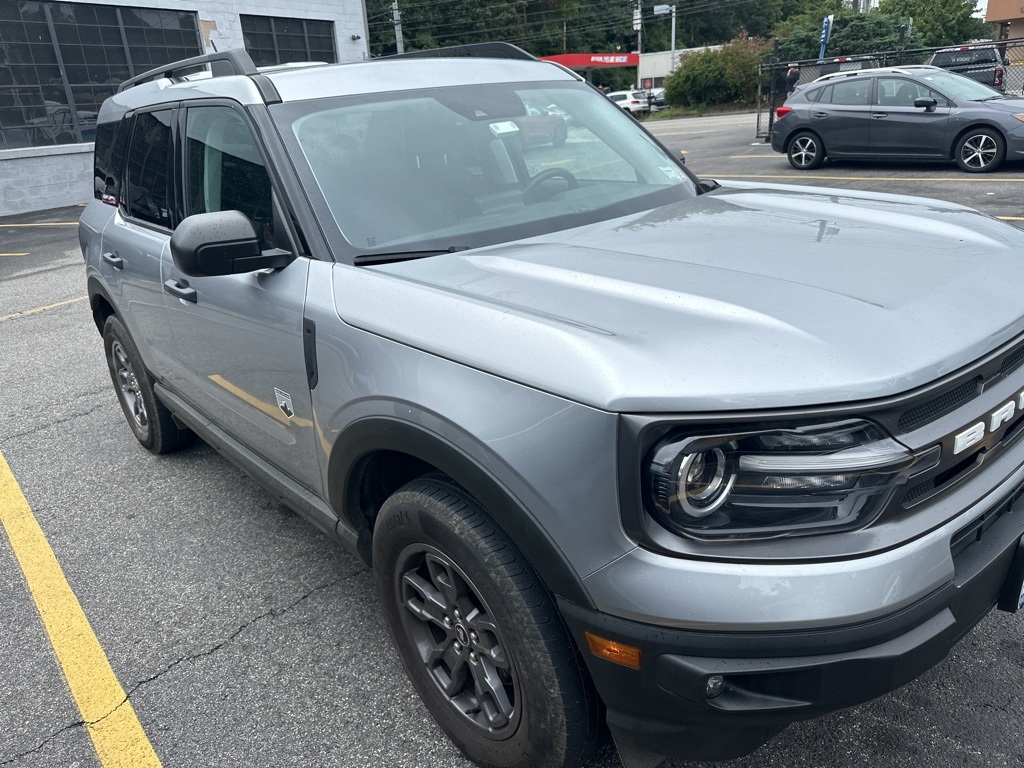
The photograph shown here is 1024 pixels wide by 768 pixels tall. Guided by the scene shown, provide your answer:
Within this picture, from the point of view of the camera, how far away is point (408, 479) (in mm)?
2451

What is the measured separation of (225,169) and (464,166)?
2.90ft

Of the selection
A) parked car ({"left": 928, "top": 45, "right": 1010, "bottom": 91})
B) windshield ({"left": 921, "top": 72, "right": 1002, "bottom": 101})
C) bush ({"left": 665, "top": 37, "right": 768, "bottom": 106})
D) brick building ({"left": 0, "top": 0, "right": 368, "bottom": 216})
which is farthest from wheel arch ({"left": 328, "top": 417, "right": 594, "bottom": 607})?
bush ({"left": 665, "top": 37, "right": 768, "bottom": 106})

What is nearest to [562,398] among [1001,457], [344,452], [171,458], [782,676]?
[782,676]

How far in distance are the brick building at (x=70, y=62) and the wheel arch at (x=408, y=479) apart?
745 inches

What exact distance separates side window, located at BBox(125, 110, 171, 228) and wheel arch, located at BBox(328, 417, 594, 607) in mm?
1721

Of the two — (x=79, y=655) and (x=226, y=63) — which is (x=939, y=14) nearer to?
(x=226, y=63)

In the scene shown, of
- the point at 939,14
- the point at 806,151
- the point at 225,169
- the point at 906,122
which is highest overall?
the point at 939,14

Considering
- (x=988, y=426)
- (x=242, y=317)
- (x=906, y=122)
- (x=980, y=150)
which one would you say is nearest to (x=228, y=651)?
(x=242, y=317)

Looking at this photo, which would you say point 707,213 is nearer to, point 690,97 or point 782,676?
point 782,676

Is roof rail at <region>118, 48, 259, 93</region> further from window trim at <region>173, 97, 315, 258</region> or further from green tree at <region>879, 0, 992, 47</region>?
green tree at <region>879, 0, 992, 47</region>

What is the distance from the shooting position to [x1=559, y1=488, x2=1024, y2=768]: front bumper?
1557mm

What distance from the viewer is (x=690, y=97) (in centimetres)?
4109

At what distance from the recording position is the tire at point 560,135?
10.6ft

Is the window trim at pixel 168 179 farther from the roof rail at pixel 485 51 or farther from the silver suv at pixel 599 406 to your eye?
the roof rail at pixel 485 51
